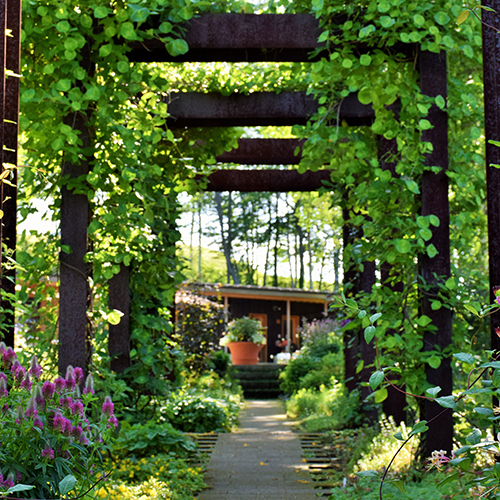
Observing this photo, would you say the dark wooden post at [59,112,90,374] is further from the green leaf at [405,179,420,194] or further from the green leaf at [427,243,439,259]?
the green leaf at [427,243,439,259]

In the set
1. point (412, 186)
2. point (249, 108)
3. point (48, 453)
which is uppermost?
point (249, 108)

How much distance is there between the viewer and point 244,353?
48.6ft

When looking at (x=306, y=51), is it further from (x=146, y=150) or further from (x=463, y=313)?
(x=463, y=313)

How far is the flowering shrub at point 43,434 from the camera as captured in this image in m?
2.04

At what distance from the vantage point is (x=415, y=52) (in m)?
3.93

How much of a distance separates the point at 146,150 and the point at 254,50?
101 centimetres

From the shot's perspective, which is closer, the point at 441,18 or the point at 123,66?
the point at 441,18

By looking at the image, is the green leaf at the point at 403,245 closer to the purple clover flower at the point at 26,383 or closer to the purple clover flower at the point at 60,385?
the purple clover flower at the point at 60,385

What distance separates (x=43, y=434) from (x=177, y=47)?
258 centimetres

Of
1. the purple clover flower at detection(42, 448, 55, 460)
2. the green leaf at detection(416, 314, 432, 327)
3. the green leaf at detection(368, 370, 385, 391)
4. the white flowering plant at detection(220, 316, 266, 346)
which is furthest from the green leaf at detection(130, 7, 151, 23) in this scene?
the white flowering plant at detection(220, 316, 266, 346)

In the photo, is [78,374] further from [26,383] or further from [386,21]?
[386,21]

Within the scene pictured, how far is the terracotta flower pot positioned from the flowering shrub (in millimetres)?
12464

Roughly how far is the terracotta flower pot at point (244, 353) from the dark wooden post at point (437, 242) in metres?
11.1

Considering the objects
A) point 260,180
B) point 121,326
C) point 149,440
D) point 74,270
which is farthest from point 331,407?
point 74,270
